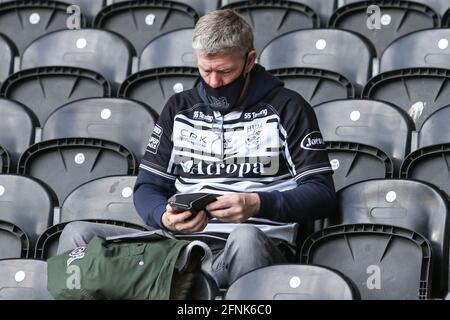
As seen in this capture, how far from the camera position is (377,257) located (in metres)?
3.86

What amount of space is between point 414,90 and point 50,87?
62.2 inches

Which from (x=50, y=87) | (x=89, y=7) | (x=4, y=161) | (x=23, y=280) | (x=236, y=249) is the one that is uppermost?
(x=89, y=7)

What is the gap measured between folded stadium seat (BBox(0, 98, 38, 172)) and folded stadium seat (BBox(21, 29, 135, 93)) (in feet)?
1.53

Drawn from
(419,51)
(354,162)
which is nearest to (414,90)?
(419,51)

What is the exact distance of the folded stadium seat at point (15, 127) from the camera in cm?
498

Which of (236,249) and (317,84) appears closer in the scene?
(236,249)

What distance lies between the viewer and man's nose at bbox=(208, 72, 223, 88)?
13.0ft

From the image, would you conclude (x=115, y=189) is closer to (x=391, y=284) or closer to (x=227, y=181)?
(x=227, y=181)

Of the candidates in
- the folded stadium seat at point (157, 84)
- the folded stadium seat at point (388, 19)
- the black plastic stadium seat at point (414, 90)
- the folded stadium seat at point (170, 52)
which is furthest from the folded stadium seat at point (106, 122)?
the folded stadium seat at point (388, 19)

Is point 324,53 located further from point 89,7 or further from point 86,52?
point 89,7

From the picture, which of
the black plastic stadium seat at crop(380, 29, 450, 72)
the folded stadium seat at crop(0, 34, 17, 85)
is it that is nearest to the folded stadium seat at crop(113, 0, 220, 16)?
the folded stadium seat at crop(0, 34, 17, 85)

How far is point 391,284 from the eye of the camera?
3.79 meters

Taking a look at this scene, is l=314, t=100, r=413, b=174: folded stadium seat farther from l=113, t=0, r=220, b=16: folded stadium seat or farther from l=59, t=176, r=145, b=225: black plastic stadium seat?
l=113, t=0, r=220, b=16: folded stadium seat

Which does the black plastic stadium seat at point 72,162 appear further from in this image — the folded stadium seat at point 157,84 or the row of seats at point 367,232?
the folded stadium seat at point 157,84
